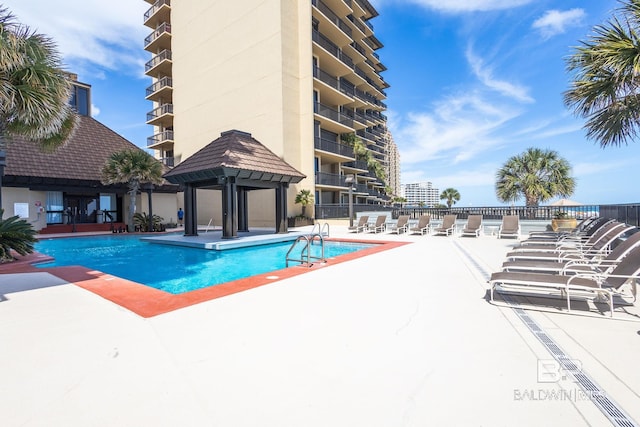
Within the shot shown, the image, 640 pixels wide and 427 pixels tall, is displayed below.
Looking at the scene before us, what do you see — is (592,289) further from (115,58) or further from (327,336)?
(115,58)

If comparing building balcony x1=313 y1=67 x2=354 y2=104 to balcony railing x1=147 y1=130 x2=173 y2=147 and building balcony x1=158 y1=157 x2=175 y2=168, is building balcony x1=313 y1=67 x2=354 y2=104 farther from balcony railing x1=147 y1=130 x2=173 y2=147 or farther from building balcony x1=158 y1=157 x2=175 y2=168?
balcony railing x1=147 y1=130 x2=173 y2=147

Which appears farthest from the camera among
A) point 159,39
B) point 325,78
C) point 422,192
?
point 422,192

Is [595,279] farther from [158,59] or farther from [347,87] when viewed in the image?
[158,59]

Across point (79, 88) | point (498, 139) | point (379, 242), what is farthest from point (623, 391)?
point (498, 139)

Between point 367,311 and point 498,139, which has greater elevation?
point 498,139

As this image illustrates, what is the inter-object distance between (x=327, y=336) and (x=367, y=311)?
3.22ft

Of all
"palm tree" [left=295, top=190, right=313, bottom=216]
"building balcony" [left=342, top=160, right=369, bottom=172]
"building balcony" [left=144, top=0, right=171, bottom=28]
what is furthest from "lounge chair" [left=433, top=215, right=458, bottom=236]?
"building balcony" [left=144, top=0, right=171, bottom=28]

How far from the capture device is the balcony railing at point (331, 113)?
78.7ft

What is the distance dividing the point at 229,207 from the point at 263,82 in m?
13.3

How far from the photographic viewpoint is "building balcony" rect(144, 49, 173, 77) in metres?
30.2

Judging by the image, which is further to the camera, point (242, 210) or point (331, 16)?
point (331, 16)

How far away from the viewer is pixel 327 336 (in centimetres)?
325

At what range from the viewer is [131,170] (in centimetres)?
1800

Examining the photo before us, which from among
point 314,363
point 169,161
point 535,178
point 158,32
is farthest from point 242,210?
point 158,32
